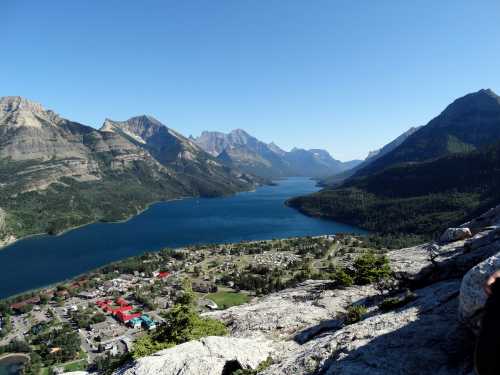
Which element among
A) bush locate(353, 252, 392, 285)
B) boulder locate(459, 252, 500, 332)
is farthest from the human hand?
bush locate(353, 252, 392, 285)

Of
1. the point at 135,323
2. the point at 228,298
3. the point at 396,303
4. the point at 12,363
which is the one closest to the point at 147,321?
the point at 135,323

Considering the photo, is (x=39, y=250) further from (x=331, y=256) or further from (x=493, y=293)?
(x=493, y=293)

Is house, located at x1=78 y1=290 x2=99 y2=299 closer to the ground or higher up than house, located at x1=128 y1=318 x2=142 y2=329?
higher up

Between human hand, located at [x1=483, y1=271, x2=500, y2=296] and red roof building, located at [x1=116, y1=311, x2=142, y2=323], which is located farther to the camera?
A: red roof building, located at [x1=116, y1=311, x2=142, y2=323]

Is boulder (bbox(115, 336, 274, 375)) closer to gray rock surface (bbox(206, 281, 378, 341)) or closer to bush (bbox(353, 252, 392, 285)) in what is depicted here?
gray rock surface (bbox(206, 281, 378, 341))

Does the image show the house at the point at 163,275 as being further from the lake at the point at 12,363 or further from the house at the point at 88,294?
the lake at the point at 12,363

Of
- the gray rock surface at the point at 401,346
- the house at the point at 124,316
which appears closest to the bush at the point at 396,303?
the gray rock surface at the point at 401,346

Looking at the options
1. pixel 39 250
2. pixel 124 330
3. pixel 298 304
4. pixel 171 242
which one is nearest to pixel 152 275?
pixel 124 330
